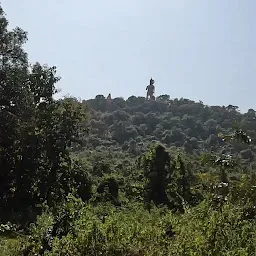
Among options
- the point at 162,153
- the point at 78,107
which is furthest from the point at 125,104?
the point at 78,107

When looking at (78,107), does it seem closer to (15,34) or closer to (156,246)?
(15,34)

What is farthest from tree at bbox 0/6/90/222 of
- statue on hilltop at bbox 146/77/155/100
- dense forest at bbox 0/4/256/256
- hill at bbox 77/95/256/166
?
statue on hilltop at bbox 146/77/155/100

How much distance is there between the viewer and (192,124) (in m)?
51.8

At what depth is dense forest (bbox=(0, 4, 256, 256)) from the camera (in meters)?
4.20

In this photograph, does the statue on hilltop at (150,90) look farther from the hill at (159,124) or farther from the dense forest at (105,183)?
the dense forest at (105,183)

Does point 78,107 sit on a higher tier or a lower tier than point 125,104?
lower

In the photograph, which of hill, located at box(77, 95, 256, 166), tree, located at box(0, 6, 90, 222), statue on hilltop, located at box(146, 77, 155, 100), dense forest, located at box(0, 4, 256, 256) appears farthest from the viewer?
statue on hilltop, located at box(146, 77, 155, 100)

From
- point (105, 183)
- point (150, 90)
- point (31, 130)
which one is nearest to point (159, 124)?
point (150, 90)

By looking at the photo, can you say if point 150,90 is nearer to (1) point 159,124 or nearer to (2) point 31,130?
(1) point 159,124

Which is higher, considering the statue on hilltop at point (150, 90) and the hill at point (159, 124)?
the statue on hilltop at point (150, 90)

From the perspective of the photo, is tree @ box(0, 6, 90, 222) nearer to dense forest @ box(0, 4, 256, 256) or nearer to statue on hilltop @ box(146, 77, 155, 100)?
dense forest @ box(0, 4, 256, 256)

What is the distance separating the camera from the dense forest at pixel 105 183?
420 centimetres

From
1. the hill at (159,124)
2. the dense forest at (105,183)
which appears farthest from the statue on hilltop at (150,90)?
the dense forest at (105,183)

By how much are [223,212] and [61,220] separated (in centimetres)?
323
